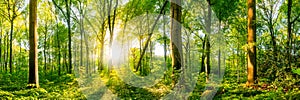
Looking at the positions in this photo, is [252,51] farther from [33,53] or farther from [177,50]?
[33,53]

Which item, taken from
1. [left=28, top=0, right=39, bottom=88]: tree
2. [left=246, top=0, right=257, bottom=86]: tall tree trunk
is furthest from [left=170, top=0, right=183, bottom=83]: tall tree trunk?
[left=28, top=0, right=39, bottom=88]: tree

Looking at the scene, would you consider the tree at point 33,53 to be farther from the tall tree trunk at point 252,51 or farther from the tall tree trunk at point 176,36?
the tall tree trunk at point 252,51

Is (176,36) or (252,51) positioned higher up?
(176,36)

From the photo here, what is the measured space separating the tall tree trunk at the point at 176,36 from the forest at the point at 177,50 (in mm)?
26

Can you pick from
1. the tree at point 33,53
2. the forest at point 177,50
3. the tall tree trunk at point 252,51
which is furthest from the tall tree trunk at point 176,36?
the tree at point 33,53

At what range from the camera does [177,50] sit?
7129 millimetres

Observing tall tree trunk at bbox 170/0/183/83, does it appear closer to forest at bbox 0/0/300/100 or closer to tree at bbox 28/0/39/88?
forest at bbox 0/0/300/100

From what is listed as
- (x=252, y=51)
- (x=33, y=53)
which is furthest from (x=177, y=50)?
(x=33, y=53)

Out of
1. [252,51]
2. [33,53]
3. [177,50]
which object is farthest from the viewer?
[33,53]

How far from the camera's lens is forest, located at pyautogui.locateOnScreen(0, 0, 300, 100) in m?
7.03

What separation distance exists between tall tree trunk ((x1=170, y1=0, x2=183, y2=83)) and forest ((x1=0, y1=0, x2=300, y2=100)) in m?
0.03

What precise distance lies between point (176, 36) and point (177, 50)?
0.38 meters

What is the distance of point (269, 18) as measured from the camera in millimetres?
17188

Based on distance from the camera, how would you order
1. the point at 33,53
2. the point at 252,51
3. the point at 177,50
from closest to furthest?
the point at 177,50 → the point at 252,51 → the point at 33,53
